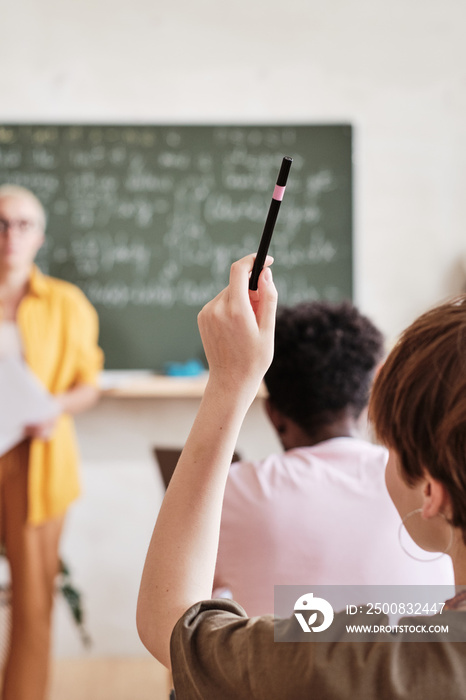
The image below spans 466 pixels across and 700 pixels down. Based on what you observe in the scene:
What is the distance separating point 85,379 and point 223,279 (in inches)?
28.0

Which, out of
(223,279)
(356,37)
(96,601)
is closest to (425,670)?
(223,279)

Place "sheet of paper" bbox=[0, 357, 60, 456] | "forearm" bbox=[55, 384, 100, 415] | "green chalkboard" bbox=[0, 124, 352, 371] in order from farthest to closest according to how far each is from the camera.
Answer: "green chalkboard" bbox=[0, 124, 352, 371] → "forearm" bbox=[55, 384, 100, 415] → "sheet of paper" bbox=[0, 357, 60, 456]

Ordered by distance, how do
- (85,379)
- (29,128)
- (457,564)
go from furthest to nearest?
1. (29,128)
2. (85,379)
3. (457,564)

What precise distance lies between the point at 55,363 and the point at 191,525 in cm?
202

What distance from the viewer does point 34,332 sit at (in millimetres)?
2436

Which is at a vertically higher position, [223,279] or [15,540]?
[223,279]

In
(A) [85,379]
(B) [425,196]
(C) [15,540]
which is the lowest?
(C) [15,540]

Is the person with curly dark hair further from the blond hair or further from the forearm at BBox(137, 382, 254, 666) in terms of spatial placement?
the blond hair

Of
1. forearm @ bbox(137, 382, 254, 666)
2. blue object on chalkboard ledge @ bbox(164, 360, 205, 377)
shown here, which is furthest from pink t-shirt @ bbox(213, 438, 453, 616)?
blue object on chalkboard ledge @ bbox(164, 360, 205, 377)

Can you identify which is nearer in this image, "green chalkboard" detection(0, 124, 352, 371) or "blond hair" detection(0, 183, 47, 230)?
"blond hair" detection(0, 183, 47, 230)

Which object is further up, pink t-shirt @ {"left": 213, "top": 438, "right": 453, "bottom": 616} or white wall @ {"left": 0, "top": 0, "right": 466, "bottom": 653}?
white wall @ {"left": 0, "top": 0, "right": 466, "bottom": 653}

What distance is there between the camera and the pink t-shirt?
41.6 inches

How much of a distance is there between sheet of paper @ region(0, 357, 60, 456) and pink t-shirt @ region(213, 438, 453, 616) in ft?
4.40

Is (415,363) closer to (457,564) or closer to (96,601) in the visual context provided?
(457,564)
